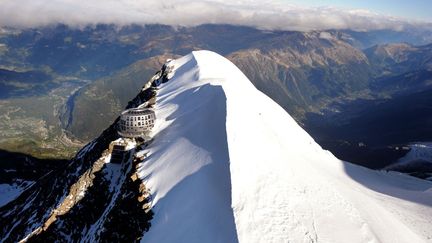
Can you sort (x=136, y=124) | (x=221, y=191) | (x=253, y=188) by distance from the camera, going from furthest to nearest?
(x=136, y=124)
(x=221, y=191)
(x=253, y=188)

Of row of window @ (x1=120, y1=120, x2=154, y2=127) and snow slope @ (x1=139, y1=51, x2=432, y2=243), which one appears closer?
snow slope @ (x1=139, y1=51, x2=432, y2=243)

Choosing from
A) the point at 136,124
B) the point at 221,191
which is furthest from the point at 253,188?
the point at 136,124

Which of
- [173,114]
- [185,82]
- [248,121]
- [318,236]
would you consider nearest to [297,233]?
[318,236]

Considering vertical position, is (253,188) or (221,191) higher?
(253,188)

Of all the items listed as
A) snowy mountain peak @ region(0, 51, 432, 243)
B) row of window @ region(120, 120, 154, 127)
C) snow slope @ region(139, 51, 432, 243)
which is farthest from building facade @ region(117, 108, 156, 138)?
snow slope @ region(139, 51, 432, 243)

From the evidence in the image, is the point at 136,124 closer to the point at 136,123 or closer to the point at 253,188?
the point at 136,123

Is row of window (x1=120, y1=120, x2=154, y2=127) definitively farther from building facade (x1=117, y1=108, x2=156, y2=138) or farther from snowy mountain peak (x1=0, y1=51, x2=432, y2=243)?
snowy mountain peak (x1=0, y1=51, x2=432, y2=243)

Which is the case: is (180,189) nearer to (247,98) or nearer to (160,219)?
(160,219)
